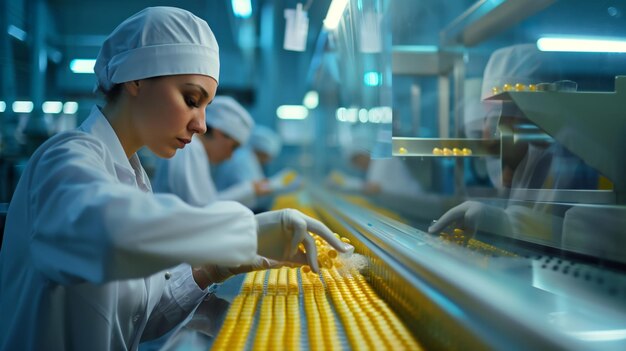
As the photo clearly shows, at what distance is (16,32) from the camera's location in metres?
4.17

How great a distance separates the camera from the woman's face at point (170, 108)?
123 cm

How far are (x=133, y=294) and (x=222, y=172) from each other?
427cm

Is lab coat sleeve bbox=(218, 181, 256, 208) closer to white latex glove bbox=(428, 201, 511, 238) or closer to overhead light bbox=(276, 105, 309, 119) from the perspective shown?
white latex glove bbox=(428, 201, 511, 238)

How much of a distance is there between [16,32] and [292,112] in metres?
4.53

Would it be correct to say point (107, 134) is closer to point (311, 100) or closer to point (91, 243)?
point (91, 243)

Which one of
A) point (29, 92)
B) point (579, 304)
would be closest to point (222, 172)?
point (29, 92)

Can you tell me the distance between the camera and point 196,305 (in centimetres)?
146

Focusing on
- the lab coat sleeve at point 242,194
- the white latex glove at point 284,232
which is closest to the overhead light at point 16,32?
the lab coat sleeve at point 242,194

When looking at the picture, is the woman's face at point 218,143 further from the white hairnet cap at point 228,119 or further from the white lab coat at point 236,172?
the white lab coat at point 236,172

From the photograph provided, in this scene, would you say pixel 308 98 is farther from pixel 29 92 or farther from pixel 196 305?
pixel 196 305

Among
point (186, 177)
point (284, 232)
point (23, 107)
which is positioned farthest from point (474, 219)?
point (23, 107)

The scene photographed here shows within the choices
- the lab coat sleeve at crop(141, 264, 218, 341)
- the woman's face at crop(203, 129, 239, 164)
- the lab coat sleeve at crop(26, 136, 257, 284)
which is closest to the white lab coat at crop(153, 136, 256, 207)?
the woman's face at crop(203, 129, 239, 164)

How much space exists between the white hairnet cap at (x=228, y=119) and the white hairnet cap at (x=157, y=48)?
A: 258 cm

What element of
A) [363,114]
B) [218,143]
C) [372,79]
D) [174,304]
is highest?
[372,79]
